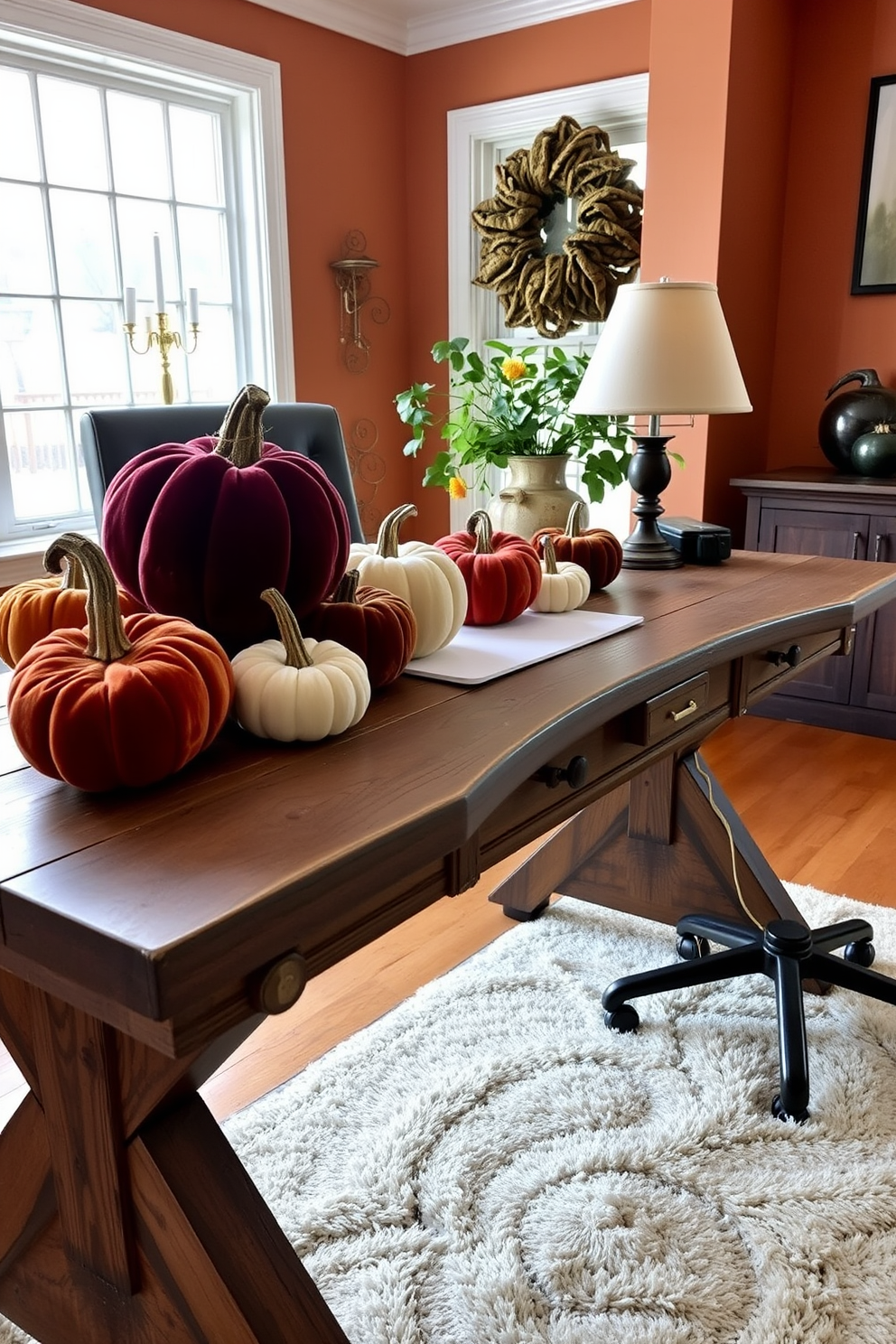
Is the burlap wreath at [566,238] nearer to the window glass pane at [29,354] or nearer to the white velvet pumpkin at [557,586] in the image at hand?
the window glass pane at [29,354]

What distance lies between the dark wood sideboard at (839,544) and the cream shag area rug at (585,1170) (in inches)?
58.3

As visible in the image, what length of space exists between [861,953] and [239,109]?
10.9ft

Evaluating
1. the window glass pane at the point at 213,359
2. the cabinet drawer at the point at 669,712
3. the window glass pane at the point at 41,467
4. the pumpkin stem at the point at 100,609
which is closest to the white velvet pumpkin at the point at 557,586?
the cabinet drawer at the point at 669,712

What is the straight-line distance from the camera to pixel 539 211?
3.83m

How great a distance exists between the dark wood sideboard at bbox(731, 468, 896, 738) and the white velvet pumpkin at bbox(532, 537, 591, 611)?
193 centimetres

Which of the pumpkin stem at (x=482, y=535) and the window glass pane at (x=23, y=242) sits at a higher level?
the window glass pane at (x=23, y=242)

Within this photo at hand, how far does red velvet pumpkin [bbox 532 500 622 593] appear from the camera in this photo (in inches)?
65.1

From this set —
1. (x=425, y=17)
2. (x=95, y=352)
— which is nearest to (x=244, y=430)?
(x=95, y=352)

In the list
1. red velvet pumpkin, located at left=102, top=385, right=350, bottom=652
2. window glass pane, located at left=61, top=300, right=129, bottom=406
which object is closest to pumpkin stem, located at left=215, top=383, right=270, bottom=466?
red velvet pumpkin, located at left=102, top=385, right=350, bottom=652

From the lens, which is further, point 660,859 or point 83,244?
point 83,244

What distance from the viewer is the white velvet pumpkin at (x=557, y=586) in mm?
1494

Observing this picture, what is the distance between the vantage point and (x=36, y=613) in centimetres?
105

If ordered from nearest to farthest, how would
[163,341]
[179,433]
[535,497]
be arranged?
1. [179,433]
2. [535,497]
3. [163,341]

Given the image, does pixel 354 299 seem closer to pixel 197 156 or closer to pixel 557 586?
pixel 197 156
